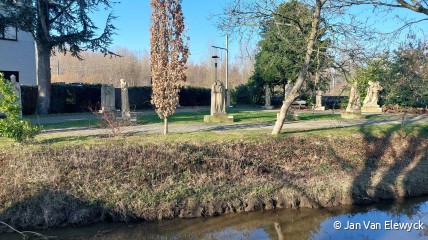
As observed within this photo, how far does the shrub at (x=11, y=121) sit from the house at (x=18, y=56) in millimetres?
15641

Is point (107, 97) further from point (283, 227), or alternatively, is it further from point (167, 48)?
point (283, 227)

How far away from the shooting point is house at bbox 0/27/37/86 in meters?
23.5

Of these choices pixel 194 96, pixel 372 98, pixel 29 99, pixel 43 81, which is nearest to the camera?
pixel 29 99

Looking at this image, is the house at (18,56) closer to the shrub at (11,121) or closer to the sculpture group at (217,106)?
the sculpture group at (217,106)

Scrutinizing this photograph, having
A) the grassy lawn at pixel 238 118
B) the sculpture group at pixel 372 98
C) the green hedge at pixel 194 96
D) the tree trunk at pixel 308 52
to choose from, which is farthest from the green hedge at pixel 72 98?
the sculpture group at pixel 372 98

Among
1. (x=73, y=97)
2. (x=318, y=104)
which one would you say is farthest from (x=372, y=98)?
(x=73, y=97)

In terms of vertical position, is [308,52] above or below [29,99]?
above

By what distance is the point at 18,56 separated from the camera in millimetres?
24297

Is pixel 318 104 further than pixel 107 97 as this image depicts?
Yes

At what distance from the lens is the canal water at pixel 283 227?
7.19m

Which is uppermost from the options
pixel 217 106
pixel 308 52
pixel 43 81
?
pixel 308 52

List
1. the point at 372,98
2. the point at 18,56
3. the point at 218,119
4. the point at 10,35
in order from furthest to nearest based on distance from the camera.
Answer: the point at 372,98
the point at 18,56
the point at 10,35
the point at 218,119

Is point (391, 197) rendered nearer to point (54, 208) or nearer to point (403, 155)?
point (403, 155)

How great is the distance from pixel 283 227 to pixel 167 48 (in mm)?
6371
